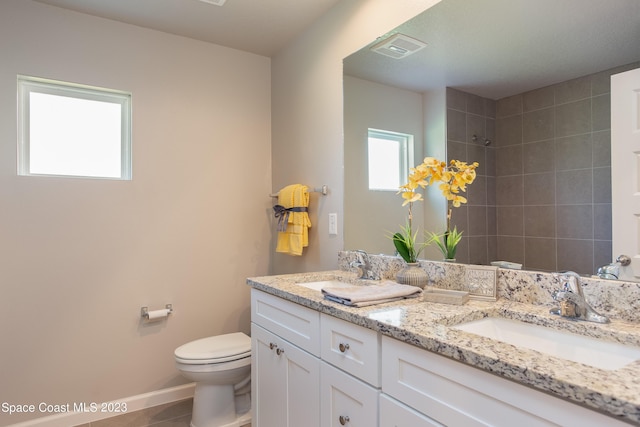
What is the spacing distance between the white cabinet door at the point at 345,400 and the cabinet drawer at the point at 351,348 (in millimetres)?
30

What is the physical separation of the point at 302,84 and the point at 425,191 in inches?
51.5

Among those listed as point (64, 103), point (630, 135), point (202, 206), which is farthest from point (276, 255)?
point (630, 135)

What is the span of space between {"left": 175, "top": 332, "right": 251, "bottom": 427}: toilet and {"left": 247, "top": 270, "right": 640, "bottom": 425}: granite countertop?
786mm

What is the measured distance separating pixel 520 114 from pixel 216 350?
192cm

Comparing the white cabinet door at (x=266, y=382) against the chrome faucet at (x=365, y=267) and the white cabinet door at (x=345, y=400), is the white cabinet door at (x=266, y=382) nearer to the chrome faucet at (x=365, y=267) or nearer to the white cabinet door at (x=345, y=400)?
the white cabinet door at (x=345, y=400)

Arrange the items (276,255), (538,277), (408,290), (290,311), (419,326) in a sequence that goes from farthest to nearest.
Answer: (276,255), (290,311), (408,290), (538,277), (419,326)

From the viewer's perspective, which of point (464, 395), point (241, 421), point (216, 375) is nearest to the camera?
point (464, 395)

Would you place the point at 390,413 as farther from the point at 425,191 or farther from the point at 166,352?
the point at 166,352

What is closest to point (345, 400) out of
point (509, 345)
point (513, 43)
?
point (509, 345)

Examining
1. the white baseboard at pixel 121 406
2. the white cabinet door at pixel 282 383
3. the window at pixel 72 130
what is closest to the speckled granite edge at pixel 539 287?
the white cabinet door at pixel 282 383

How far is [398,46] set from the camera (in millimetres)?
1765

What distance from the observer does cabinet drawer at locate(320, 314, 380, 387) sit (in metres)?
1.10

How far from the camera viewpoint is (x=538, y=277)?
1.22 meters

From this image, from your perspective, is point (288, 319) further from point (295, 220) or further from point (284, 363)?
point (295, 220)
